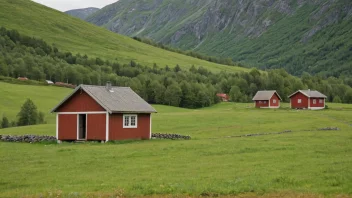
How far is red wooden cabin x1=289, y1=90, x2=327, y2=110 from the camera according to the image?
121938mm

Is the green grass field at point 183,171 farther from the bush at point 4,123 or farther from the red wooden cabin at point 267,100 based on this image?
the red wooden cabin at point 267,100

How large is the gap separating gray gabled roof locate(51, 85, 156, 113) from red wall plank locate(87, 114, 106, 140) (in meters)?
1.39

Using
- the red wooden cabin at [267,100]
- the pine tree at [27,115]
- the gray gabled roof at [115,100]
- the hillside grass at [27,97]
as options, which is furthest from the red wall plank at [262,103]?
A: the gray gabled roof at [115,100]

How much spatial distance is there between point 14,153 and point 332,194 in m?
25.4

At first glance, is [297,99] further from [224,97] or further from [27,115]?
[27,115]

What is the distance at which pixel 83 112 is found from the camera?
4988cm

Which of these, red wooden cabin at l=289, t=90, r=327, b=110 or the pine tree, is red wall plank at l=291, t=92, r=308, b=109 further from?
the pine tree

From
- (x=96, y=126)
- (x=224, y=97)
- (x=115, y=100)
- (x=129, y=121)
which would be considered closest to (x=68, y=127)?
(x=96, y=126)

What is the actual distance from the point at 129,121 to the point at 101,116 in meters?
3.11

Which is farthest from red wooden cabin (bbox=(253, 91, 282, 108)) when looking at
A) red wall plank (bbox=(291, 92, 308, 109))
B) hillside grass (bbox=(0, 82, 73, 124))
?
hillside grass (bbox=(0, 82, 73, 124))

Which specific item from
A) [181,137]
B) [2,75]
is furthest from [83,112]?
[2,75]

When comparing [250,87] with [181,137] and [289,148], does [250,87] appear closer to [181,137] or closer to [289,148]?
[181,137]

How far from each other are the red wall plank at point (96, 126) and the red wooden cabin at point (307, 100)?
271 feet

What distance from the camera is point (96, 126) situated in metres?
48.5
